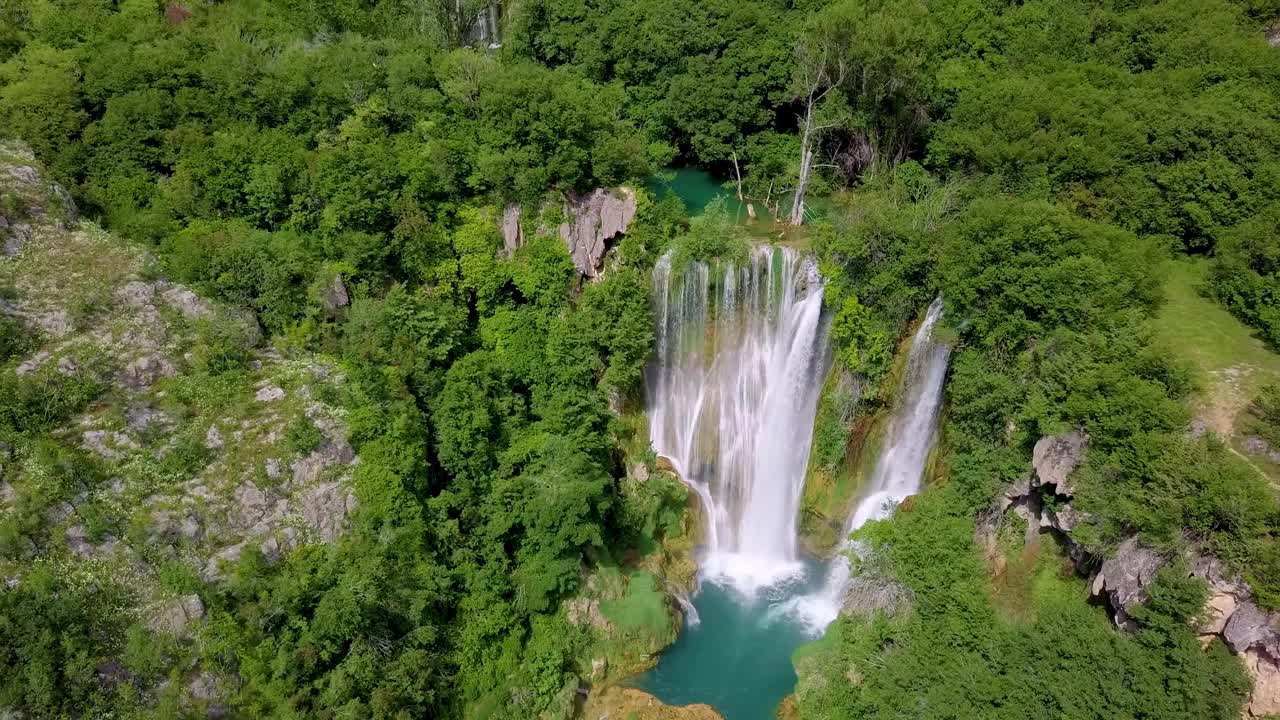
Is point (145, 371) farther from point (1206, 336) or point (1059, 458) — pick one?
point (1206, 336)

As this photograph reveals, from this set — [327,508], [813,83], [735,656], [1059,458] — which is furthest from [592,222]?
[1059,458]

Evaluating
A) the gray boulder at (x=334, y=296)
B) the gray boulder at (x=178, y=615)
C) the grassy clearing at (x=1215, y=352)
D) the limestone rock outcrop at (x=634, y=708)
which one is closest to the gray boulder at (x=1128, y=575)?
the grassy clearing at (x=1215, y=352)

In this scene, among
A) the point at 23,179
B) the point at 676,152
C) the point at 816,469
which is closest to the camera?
the point at 23,179

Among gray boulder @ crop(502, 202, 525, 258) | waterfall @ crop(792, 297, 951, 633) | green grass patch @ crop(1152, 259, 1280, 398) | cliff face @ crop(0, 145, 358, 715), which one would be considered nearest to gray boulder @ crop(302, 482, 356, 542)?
cliff face @ crop(0, 145, 358, 715)

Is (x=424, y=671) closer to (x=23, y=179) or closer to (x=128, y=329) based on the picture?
(x=128, y=329)

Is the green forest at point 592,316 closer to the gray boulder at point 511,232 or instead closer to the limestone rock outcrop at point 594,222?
the limestone rock outcrop at point 594,222

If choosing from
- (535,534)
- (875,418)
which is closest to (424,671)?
(535,534)

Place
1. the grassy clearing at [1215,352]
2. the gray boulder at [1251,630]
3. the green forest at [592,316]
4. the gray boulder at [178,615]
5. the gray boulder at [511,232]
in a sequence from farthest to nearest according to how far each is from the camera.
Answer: the gray boulder at [511,232] < the grassy clearing at [1215,352] < the green forest at [592,316] < the gray boulder at [178,615] < the gray boulder at [1251,630]
